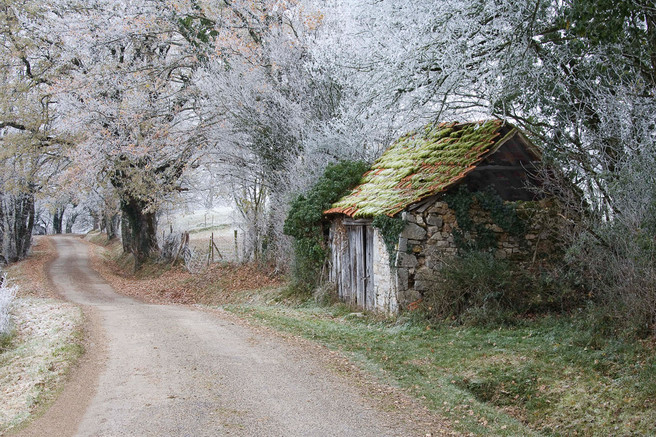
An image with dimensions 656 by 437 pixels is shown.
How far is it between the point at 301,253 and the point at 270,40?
7226 mm

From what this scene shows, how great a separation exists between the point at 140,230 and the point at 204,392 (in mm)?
20924

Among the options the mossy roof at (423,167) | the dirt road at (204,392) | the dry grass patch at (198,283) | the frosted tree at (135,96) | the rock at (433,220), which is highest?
the frosted tree at (135,96)

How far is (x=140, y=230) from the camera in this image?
26.6 meters

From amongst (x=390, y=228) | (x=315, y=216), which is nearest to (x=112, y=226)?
(x=315, y=216)

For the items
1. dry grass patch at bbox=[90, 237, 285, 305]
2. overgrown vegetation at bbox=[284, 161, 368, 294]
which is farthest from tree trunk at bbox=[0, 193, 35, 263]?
overgrown vegetation at bbox=[284, 161, 368, 294]

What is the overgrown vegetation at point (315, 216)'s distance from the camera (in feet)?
51.2

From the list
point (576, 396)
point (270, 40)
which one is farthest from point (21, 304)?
point (576, 396)

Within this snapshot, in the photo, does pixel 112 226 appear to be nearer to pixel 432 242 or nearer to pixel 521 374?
pixel 432 242

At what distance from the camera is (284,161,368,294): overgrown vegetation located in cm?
1561

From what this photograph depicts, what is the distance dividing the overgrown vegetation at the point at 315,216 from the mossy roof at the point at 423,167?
1.53 ft

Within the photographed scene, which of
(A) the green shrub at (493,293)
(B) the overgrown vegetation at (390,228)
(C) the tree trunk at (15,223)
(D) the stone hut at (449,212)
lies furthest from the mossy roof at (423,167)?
(C) the tree trunk at (15,223)

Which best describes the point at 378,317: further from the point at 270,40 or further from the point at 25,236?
the point at 25,236

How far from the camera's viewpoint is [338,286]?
598 inches

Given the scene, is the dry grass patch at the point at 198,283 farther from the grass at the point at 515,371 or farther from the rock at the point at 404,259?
the grass at the point at 515,371
